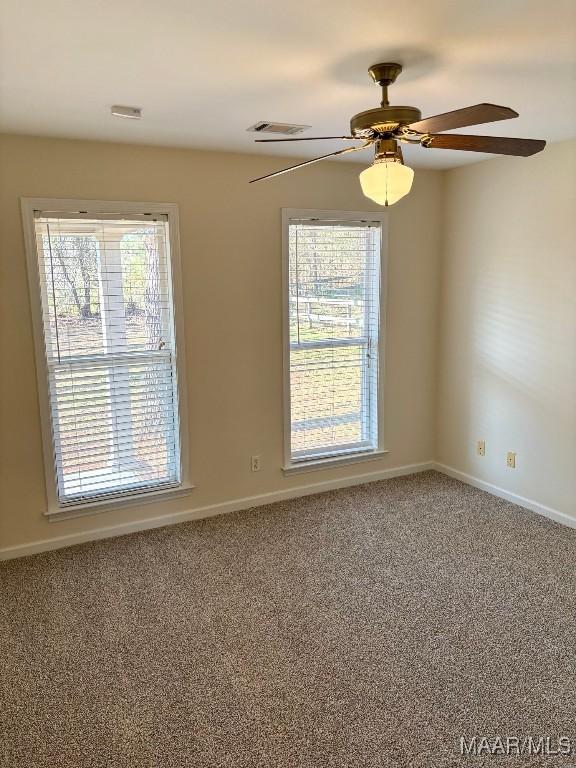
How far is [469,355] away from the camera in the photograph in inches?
172

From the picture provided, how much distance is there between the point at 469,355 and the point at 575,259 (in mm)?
1110

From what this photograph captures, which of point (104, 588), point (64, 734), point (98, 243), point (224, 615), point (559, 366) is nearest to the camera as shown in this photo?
point (64, 734)

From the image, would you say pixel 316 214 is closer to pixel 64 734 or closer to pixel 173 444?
pixel 173 444

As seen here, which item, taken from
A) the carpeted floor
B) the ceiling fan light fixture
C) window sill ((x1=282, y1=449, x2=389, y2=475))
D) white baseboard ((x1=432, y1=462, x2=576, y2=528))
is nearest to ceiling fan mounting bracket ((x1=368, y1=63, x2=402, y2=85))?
the ceiling fan light fixture

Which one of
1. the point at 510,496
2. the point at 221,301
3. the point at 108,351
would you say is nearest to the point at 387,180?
the point at 221,301

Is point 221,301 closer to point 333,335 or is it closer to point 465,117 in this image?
point 333,335

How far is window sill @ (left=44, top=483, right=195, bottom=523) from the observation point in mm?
3449

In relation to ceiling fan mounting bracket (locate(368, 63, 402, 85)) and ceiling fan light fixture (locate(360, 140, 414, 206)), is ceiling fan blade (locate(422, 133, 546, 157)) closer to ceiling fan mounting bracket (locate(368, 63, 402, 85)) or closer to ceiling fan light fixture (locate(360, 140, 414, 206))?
ceiling fan light fixture (locate(360, 140, 414, 206))

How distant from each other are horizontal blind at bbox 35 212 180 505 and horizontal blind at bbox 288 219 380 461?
94 centimetres

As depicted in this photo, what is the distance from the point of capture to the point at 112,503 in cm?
359

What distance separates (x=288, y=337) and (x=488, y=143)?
218 cm

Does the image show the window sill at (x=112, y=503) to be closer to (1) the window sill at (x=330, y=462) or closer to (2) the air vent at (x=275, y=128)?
(1) the window sill at (x=330, y=462)

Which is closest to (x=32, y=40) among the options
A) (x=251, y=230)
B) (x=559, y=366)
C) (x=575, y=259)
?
(x=251, y=230)

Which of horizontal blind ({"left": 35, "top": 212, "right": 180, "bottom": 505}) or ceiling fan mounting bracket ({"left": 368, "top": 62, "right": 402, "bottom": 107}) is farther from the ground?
ceiling fan mounting bracket ({"left": 368, "top": 62, "right": 402, "bottom": 107})
